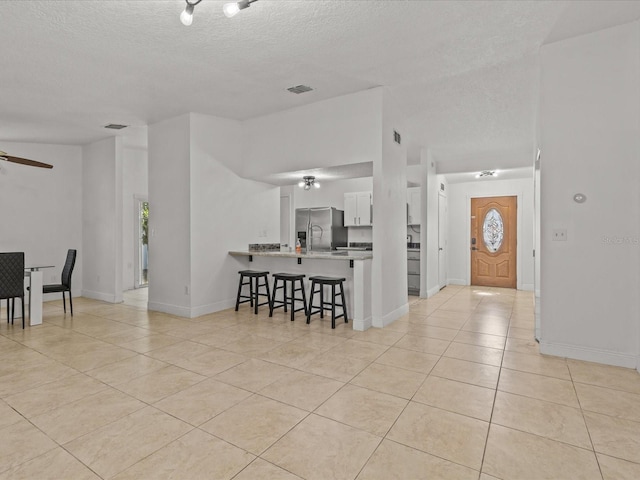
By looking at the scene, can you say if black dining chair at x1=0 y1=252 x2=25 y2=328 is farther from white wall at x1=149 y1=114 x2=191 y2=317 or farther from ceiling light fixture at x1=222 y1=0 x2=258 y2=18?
ceiling light fixture at x1=222 y1=0 x2=258 y2=18

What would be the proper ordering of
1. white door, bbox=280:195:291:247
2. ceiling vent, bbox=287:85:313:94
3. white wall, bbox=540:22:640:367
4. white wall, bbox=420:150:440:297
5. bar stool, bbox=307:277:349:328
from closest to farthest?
white wall, bbox=540:22:640:367 < ceiling vent, bbox=287:85:313:94 < bar stool, bbox=307:277:349:328 < white wall, bbox=420:150:440:297 < white door, bbox=280:195:291:247

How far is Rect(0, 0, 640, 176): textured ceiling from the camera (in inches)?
112

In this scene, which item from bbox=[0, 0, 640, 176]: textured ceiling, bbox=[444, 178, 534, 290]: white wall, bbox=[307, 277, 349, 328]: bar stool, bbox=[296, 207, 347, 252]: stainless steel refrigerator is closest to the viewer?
bbox=[0, 0, 640, 176]: textured ceiling

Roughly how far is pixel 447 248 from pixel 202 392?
7.65m

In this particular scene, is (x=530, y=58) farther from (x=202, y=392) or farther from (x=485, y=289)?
(x=485, y=289)

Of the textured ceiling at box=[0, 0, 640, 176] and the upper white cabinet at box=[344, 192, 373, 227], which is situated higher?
the textured ceiling at box=[0, 0, 640, 176]

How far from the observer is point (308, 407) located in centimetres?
247

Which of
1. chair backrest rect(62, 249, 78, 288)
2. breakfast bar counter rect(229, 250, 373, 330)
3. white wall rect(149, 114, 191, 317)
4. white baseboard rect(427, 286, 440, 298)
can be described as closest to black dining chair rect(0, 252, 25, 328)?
chair backrest rect(62, 249, 78, 288)

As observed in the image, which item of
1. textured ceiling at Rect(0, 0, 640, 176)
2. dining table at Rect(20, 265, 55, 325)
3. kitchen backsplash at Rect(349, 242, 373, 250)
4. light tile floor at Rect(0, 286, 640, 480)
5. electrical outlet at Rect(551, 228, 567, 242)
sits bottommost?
light tile floor at Rect(0, 286, 640, 480)

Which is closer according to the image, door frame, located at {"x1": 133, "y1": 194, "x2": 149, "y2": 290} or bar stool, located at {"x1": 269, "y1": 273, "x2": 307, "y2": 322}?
bar stool, located at {"x1": 269, "y1": 273, "x2": 307, "y2": 322}

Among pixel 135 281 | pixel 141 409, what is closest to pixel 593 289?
pixel 141 409

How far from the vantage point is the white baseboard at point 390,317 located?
4.54 metres

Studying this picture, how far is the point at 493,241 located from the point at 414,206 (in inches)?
94.2

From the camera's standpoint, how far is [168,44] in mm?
3322
